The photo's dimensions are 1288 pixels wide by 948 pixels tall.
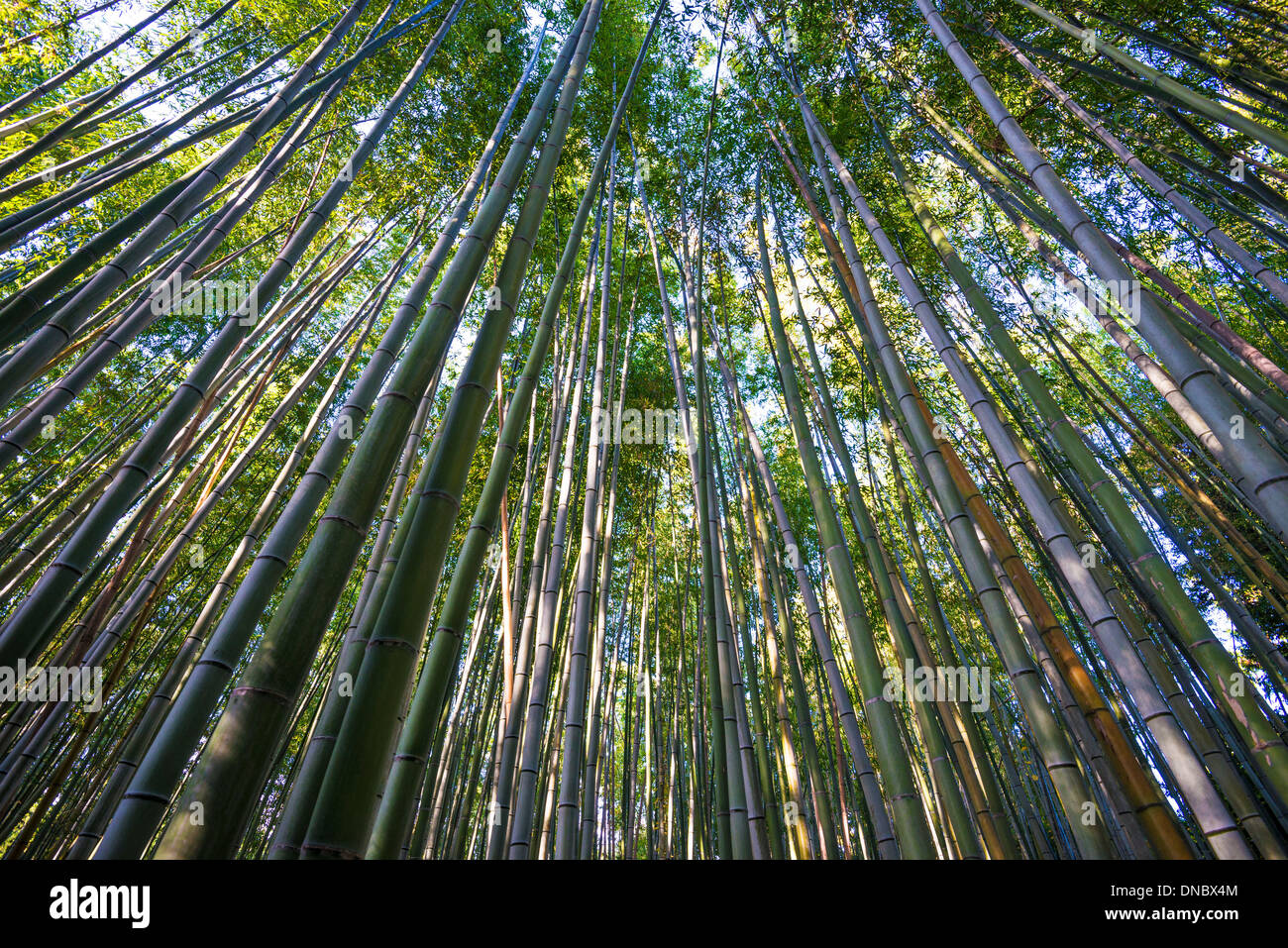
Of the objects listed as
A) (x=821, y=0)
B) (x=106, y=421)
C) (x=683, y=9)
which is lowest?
(x=106, y=421)

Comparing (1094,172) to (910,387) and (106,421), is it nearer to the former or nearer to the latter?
(910,387)

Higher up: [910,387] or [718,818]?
[910,387]

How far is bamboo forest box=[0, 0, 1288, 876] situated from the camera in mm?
1220

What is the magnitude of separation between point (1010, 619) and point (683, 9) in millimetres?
4606

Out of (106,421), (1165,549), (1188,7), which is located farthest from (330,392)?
(1165,549)

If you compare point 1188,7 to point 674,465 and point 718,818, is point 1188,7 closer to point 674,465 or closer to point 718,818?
point 674,465

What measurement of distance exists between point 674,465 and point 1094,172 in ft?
14.0

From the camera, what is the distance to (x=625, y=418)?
17.7 ft

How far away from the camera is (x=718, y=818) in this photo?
2.49 m

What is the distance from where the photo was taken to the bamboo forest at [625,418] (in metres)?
1.22

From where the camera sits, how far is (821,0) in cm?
386
